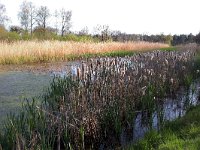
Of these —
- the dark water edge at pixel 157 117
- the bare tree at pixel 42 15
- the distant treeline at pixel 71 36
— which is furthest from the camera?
the bare tree at pixel 42 15

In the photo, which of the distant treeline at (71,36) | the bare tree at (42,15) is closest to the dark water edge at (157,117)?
the distant treeline at (71,36)

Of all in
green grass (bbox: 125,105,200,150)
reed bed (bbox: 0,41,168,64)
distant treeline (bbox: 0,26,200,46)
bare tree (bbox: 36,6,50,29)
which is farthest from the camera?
bare tree (bbox: 36,6,50,29)

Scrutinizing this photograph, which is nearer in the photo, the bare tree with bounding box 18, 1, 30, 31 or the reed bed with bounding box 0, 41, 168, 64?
the reed bed with bounding box 0, 41, 168, 64

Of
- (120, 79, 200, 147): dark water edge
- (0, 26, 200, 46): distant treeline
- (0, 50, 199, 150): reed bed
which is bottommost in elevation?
(120, 79, 200, 147): dark water edge

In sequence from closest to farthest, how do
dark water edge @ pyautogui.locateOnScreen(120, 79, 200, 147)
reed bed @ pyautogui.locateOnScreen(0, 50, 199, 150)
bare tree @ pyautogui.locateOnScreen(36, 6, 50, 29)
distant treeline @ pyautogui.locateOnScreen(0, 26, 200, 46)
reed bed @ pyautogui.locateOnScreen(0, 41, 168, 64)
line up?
reed bed @ pyautogui.locateOnScreen(0, 50, 199, 150)
dark water edge @ pyautogui.locateOnScreen(120, 79, 200, 147)
reed bed @ pyautogui.locateOnScreen(0, 41, 168, 64)
distant treeline @ pyautogui.locateOnScreen(0, 26, 200, 46)
bare tree @ pyautogui.locateOnScreen(36, 6, 50, 29)

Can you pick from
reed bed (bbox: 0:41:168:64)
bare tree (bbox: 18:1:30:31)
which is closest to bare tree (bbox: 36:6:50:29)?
bare tree (bbox: 18:1:30:31)

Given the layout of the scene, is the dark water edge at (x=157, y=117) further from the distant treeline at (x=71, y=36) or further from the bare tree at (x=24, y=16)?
the bare tree at (x=24, y=16)

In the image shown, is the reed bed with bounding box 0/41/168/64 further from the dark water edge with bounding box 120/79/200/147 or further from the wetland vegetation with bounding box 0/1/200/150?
the dark water edge with bounding box 120/79/200/147

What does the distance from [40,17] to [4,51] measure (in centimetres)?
3709

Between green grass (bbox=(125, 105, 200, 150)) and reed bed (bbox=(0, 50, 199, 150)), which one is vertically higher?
reed bed (bbox=(0, 50, 199, 150))

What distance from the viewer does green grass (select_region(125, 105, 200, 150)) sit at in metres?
4.33

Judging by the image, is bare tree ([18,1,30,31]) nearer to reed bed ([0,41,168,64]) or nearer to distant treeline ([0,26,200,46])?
distant treeline ([0,26,200,46])

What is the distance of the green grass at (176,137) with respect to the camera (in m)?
4.33

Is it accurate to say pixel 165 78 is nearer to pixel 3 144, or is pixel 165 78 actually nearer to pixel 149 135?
pixel 149 135
